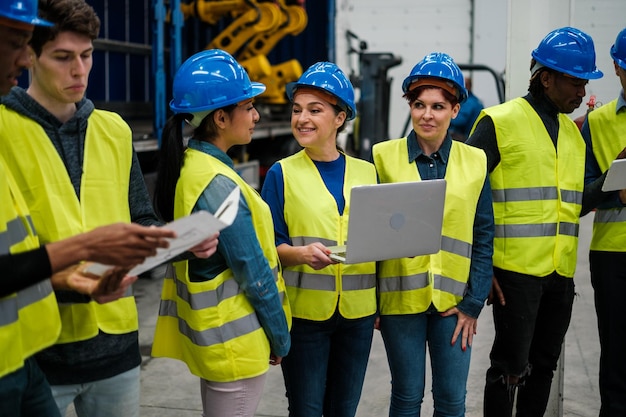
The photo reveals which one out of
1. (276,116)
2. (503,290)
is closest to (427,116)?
(503,290)

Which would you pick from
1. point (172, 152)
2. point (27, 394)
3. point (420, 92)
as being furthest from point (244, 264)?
point (420, 92)

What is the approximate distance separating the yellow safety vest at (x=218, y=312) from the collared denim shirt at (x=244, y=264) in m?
0.02

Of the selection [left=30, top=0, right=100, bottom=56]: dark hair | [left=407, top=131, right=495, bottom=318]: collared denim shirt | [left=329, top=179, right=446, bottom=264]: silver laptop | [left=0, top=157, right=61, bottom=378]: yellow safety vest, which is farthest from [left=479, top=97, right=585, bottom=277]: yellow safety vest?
[left=0, top=157, right=61, bottom=378]: yellow safety vest

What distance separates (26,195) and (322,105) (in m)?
0.94

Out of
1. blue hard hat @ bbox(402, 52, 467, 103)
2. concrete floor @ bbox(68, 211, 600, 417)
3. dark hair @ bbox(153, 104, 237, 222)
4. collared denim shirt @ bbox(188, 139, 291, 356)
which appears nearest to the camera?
collared denim shirt @ bbox(188, 139, 291, 356)

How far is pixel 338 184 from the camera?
222cm

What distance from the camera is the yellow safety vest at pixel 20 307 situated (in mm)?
1368

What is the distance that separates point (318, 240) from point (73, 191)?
30.5 inches

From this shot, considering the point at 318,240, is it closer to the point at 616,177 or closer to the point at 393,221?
the point at 393,221

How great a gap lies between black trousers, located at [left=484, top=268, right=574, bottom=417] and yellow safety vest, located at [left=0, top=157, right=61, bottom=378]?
62.4 inches

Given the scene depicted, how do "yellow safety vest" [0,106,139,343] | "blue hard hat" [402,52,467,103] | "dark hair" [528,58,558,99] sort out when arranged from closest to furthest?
"yellow safety vest" [0,106,139,343] → "blue hard hat" [402,52,467,103] → "dark hair" [528,58,558,99]

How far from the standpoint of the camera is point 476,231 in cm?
236

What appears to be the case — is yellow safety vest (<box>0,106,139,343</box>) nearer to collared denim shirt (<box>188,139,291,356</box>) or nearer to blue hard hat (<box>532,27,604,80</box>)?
collared denim shirt (<box>188,139,291,356</box>)

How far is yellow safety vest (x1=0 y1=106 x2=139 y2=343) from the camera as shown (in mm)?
1591
